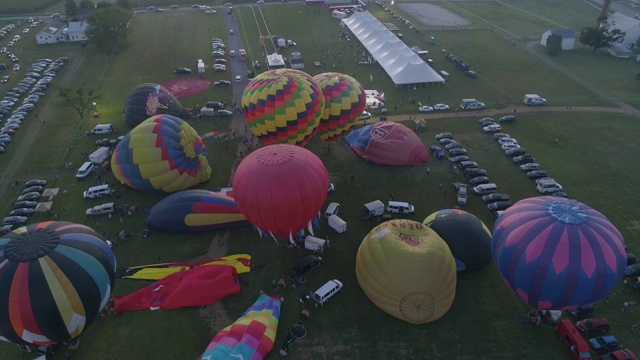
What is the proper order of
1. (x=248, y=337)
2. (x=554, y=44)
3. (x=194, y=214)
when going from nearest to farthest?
(x=248, y=337) < (x=194, y=214) < (x=554, y=44)

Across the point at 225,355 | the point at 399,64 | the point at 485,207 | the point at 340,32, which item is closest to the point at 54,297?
the point at 225,355

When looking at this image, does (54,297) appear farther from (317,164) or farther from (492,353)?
(492,353)

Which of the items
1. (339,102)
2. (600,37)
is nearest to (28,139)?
(339,102)

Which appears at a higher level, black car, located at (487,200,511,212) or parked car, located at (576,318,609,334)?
black car, located at (487,200,511,212)

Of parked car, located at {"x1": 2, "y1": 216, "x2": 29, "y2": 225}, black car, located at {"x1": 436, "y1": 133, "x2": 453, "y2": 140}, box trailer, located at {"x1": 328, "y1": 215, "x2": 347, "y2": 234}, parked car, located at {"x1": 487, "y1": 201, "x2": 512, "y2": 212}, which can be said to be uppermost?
black car, located at {"x1": 436, "y1": 133, "x2": 453, "y2": 140}

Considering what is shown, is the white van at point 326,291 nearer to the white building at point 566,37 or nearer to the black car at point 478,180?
the black car at point 478,180

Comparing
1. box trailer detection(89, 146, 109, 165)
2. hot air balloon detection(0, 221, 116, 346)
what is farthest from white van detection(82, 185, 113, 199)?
hot air balloon detection(0, 221, 116, 346)

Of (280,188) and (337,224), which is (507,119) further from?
(280,188)

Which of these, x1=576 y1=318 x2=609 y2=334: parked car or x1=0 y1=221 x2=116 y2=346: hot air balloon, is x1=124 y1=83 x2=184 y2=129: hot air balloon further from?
x1=576 y1=318 x2=609 y2=334: parked car
